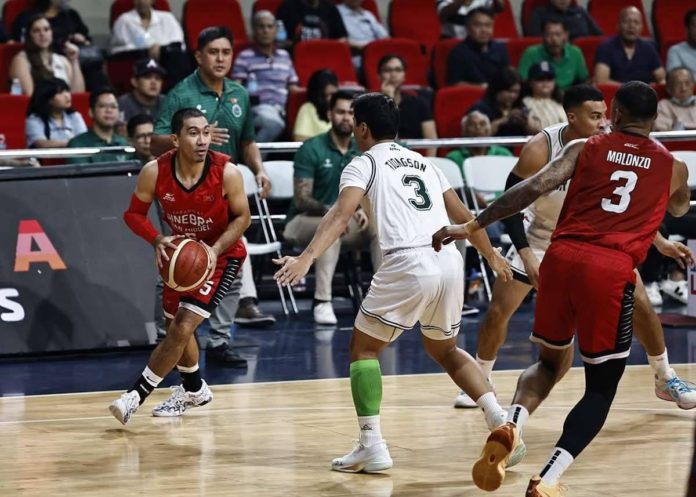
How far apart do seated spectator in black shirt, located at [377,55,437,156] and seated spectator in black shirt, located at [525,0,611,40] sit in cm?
284

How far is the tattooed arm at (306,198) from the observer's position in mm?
10344

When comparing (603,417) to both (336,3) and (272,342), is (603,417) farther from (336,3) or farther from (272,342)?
(336,3)

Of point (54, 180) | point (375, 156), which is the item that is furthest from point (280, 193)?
point (375, 156)

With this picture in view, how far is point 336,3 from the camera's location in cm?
1390

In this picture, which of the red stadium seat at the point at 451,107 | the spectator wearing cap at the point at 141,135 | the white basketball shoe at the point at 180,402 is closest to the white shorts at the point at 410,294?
the white basketball shoe at the point at 180,402

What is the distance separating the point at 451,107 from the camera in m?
12.4

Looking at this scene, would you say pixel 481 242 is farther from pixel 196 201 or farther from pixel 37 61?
pixel 37 61

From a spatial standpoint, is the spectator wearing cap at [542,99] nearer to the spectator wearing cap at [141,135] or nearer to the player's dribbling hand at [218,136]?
the spectator wearing cap at [141,135]

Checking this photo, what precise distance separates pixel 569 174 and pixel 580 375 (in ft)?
10.6

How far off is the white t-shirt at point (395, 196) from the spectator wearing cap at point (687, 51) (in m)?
8.64

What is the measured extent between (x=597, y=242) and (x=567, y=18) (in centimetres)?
993

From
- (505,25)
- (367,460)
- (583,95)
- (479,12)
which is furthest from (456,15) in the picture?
Result: (367,460)

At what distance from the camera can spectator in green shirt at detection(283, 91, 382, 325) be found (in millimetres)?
10180

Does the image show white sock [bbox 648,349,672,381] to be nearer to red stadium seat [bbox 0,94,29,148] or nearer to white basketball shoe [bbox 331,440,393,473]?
white basketball shoe [bbox 331,440,393,473]
